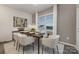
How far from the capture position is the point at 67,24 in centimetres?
195

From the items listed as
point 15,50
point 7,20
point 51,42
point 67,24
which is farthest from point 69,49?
point 7,20

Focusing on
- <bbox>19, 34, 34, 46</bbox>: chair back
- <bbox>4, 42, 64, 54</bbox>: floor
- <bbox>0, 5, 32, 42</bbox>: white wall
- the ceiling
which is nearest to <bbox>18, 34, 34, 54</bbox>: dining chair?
<bbox>19, 34, 34, 46</bbox>: chair back

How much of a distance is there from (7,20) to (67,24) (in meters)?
1.32

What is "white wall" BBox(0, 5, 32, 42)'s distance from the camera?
5.81ft

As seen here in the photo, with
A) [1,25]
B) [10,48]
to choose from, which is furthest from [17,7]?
[10,48]

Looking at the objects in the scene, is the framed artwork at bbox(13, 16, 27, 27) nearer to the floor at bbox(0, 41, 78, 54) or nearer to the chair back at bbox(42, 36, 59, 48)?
the floor at bbox(0, 41, 78, 54)

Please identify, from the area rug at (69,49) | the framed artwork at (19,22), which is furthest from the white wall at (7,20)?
the area rug at (69,49)

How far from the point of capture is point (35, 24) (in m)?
1.93

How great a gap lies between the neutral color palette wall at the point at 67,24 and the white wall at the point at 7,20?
70 centimetres

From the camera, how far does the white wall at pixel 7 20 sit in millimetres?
1772

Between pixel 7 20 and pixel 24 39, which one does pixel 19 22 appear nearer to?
pixel 7 20

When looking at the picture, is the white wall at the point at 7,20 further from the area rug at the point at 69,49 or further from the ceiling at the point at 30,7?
the area rug at the point at 69,49

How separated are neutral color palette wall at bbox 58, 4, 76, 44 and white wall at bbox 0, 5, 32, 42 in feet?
2.30
